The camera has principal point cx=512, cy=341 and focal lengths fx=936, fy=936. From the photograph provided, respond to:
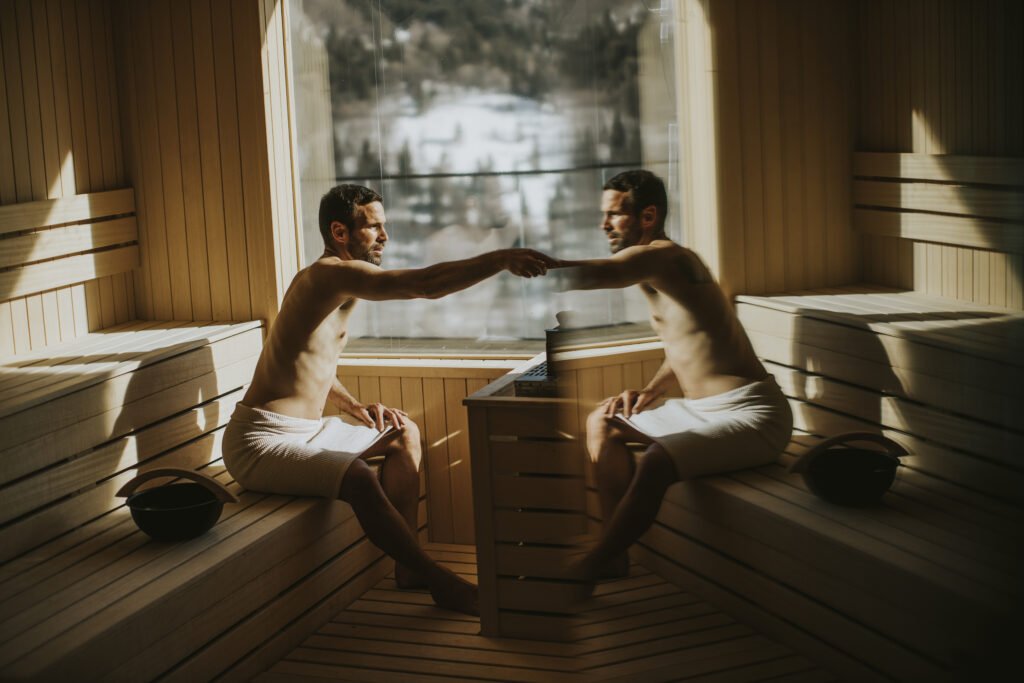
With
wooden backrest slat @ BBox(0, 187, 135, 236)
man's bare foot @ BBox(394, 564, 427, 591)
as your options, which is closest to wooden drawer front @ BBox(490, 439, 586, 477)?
man's bare foot @ BBox(394, 564, 427, 591)

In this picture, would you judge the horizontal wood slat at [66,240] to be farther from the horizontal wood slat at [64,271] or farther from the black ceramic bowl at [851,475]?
the black ceramic bowl at [851,475]

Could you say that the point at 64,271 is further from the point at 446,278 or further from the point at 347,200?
the point at 446,278

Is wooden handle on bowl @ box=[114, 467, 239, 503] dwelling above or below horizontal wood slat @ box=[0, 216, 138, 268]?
below

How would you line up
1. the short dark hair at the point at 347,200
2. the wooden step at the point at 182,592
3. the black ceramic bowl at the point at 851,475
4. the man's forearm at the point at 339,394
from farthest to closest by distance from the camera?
the man's forearm at the point at 339,394, the short dark hair at the point at 347,200, the wooden step at the point at 182,592, the black ceramic bowl at the point at 851,475

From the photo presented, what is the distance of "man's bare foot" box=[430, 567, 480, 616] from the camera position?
1.75 meters

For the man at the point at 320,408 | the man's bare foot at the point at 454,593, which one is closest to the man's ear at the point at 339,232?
the man at the point at 320,408

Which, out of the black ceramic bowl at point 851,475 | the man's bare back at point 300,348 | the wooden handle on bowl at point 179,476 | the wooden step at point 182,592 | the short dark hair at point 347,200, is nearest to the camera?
the black ceramic bowl at point 851,475

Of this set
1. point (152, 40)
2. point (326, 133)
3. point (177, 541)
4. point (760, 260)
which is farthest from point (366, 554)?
point (760, 260)

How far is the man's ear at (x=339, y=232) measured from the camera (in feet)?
5.84

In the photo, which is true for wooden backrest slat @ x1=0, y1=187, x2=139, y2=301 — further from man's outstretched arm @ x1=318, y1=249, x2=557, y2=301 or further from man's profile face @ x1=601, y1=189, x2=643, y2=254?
man's profile face @ x1=601, y1=189, x2=643, y2=254

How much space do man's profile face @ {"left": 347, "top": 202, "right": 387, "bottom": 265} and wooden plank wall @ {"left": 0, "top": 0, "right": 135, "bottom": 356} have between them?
777mm

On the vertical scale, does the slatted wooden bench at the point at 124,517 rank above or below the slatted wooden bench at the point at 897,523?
below

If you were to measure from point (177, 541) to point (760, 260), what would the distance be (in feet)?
4.15

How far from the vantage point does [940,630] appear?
0.98ft
